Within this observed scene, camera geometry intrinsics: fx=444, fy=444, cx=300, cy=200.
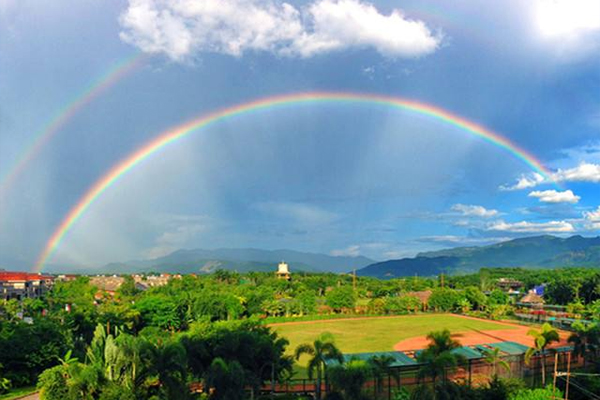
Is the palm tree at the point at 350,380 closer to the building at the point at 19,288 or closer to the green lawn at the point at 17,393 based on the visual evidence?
the green lawn at the point at 17,393

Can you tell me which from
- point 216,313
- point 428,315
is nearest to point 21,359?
point 216,313

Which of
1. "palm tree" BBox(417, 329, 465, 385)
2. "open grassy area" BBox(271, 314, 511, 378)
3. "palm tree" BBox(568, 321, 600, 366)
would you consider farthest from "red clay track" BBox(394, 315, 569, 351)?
"palm tree" BBox(417, 329, 465, 385)

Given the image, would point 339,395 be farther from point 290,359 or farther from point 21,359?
point 21,359

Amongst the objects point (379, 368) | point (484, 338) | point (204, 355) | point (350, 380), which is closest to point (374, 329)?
point (484, 338)

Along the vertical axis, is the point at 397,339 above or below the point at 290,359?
below

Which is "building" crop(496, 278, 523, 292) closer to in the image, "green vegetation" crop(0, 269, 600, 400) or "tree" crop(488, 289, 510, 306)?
"tree" crop(488, 289, 510, 306)

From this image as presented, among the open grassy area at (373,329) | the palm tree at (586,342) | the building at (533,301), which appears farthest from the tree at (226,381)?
the building at (533,301)
